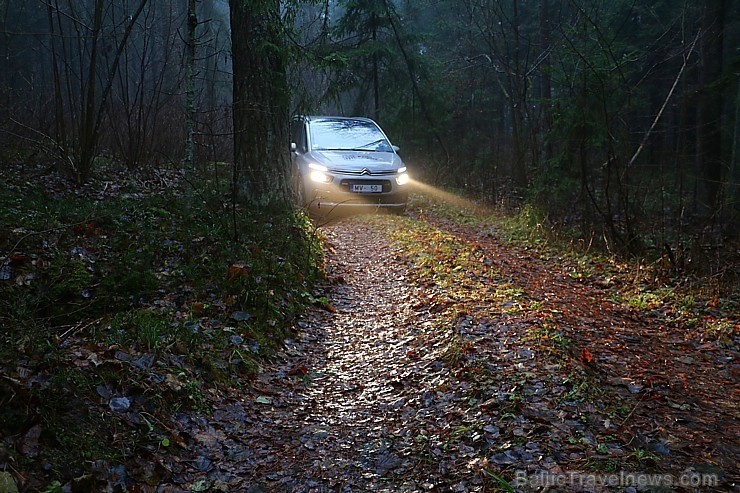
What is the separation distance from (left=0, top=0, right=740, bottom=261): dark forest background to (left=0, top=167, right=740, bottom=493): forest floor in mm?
1713

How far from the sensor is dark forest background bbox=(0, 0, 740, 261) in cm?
794

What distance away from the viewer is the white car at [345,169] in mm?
10258

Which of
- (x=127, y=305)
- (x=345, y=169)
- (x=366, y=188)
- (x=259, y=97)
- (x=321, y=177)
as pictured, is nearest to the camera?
(x=127, y=305)

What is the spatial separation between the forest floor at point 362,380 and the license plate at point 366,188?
A: 3.53 meters

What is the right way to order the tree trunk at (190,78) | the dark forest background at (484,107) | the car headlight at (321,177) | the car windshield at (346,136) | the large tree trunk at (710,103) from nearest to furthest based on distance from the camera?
the tree trunk at (190,78) < the dark forest background at (484,107) < the car headlight at (321,177) < the large tree trunk at (710,103) < the car windshield at (346,136)

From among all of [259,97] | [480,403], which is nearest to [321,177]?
[259,97]

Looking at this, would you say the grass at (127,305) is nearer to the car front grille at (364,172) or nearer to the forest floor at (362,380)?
the forest floor at (362,380)

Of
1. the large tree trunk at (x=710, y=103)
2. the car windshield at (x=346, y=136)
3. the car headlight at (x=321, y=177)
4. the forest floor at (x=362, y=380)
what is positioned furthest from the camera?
the car windshield at (x=346, y=136)

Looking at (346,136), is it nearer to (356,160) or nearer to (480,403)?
(356,160)

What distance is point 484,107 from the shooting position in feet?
79.8

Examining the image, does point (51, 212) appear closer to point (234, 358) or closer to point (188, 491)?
point (234, 358)

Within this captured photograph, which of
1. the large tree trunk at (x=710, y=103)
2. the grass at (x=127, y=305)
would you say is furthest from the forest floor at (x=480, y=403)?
the large tree trunk at (x=710, y=103)

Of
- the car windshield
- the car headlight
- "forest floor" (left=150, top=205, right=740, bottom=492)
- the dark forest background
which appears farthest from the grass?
the car windshield

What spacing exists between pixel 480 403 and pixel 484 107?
22548 mm
